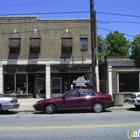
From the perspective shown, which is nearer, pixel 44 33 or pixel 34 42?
pixel 34 42

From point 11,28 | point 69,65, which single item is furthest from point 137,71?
point 11,28

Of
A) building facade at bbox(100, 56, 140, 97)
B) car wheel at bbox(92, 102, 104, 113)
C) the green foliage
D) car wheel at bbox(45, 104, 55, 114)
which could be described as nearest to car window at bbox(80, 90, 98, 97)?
car wheel at bbox(92, 102, 104, 113)

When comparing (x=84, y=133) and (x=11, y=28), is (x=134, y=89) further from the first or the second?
(x=84, y=133)

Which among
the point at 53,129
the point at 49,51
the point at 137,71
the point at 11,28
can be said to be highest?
the point at 11,28

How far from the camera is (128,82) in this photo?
83.0 feet

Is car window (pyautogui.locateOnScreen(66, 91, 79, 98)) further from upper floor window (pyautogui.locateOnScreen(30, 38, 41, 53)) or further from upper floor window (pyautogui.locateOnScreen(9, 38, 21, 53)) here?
upper floor window (pyautogui.locateOnScreen(9, 38, 21, 53))

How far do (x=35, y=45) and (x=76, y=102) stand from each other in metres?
11.5

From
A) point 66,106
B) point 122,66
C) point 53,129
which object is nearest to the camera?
point 53,129

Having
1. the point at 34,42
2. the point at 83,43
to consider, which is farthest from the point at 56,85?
the point at 83,43

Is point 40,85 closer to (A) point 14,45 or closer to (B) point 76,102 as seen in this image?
(A) point 14,45

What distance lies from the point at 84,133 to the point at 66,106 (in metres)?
7.00

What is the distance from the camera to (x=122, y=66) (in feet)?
82.0

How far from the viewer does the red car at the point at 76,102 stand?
15.7 meters

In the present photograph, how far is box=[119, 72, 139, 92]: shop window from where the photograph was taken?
82.7 feet
